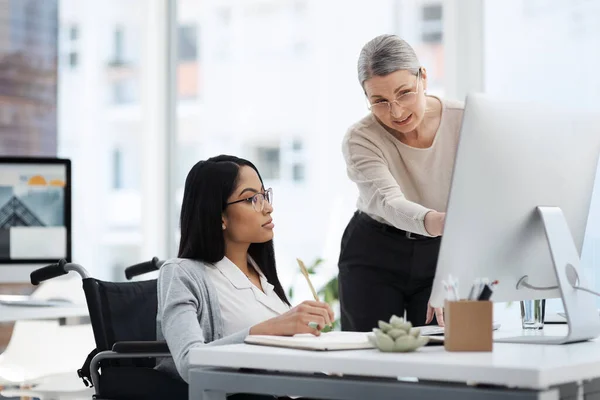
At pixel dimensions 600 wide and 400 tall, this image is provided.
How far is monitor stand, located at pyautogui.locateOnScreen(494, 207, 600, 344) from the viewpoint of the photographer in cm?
165

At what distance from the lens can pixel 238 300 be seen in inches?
78.4

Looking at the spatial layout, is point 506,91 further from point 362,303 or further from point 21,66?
point 21,66

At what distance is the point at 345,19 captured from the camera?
14.7ft

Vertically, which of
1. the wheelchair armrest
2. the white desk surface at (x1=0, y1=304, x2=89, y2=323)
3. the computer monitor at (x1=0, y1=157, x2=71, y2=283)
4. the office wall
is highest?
the office wall

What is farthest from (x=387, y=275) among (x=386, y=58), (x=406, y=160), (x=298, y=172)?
(x=298, y=172)

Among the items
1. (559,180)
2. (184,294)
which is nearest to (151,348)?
(184,294)

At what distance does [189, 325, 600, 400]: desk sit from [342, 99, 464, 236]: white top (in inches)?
30.9

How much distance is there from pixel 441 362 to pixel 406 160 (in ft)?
3.59

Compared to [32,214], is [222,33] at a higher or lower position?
higher

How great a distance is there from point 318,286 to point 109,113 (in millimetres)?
1506

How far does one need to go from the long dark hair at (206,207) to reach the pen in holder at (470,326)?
704mm

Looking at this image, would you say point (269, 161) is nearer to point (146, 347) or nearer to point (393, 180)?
point (393, 180)

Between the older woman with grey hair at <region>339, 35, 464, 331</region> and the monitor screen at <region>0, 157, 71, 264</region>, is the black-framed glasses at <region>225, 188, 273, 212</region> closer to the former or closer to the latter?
the older woman with grey hair at <region>339, 35, 464, 331</region>

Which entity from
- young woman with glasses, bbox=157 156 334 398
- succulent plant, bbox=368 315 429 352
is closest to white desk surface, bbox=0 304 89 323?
young woman with glasses, bbox=157 156 334 398
